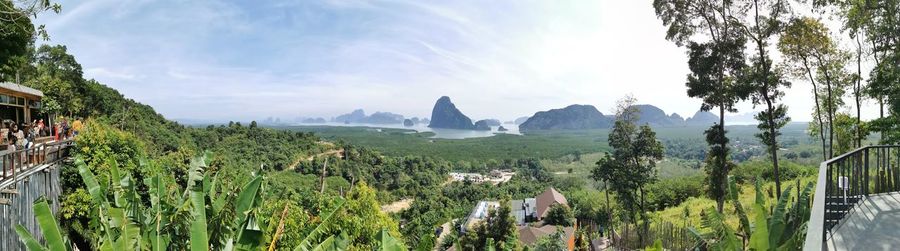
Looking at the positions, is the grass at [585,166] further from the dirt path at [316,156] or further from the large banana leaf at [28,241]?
the large banana leaf at [28,241]

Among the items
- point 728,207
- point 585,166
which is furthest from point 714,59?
point 585,166

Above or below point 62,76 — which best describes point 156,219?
below

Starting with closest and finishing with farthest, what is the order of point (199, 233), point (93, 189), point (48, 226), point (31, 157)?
1. point (48, 226)
2. point (199, 233)
3. point (93, 189)
4. point (31, 157)

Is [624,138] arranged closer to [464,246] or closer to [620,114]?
[620,114]

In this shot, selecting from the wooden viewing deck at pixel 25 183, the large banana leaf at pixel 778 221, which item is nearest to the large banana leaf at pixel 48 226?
the wooden viewing deck at pixel 25 183

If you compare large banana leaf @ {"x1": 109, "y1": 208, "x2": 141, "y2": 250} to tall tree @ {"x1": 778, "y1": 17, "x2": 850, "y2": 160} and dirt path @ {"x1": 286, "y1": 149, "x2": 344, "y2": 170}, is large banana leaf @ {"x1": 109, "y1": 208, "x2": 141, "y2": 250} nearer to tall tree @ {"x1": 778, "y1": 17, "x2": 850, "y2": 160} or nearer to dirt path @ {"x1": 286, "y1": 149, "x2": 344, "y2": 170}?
tall tree @ {"x1": 778, "y1": 17, "x2": 850, "y2": 160}

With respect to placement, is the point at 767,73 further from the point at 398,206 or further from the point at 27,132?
the point at 398,206
